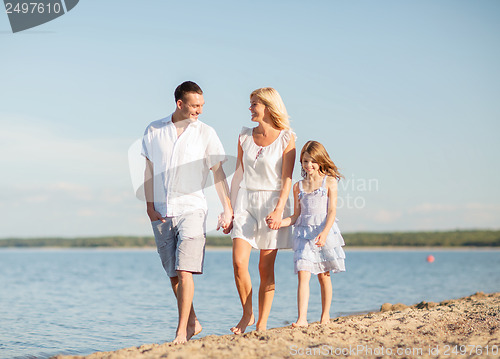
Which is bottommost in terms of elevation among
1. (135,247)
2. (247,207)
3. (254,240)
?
(135,247)

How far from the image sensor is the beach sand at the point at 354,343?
4000 millimetres

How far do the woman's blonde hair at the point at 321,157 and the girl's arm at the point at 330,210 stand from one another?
0.07 m

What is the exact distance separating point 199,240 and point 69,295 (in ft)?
38.6

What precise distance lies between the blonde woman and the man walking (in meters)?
0.20

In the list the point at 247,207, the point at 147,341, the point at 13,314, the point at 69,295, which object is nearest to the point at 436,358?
the point at 247,207

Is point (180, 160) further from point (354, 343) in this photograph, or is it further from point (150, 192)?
point (354, 343)

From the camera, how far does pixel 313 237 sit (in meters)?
5.00

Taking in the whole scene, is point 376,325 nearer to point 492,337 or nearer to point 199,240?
point 492,337

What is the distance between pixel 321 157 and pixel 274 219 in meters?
0.81

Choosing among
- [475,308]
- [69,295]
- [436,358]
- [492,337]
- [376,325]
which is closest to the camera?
[436,358]

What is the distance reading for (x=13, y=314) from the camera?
35.0ft

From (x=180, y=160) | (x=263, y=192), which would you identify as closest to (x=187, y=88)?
(x=180, y=160)

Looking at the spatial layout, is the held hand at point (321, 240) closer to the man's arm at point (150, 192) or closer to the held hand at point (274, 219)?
the held hand at point (274, 219)

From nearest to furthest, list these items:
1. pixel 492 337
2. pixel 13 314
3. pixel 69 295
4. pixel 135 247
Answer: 1. pixel 492 337
2. pixel 13 314
3. pixel 69 295
4. pixel 135 247
